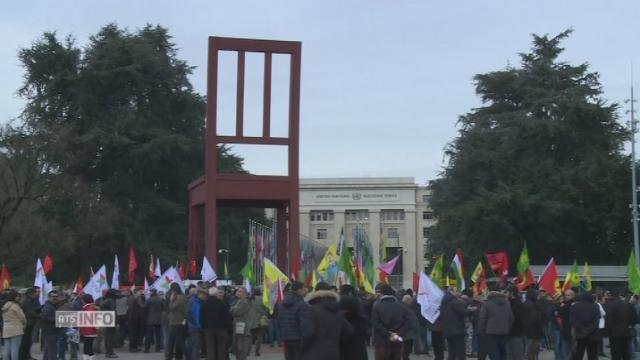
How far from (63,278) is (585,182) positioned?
1023 inches

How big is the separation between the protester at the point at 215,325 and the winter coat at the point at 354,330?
4895 millimetres

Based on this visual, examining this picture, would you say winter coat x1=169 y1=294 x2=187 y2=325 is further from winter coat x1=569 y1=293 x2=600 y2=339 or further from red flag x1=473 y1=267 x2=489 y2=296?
winter coat x1=569 y1=293 x2=600 y2=339

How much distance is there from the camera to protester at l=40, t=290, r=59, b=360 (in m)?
18.2

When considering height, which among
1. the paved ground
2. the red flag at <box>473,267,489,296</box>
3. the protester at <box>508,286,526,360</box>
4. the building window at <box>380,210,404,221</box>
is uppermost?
the building window at <box>380,210,404,221</box>

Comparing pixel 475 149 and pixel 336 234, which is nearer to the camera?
pixel 475 149

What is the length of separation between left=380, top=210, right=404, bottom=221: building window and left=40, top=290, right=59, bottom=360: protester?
8839 cm

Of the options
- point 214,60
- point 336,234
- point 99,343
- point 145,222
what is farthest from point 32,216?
point 336,234

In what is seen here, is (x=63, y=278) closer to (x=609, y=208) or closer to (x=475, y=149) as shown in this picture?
(x=475, y=149)

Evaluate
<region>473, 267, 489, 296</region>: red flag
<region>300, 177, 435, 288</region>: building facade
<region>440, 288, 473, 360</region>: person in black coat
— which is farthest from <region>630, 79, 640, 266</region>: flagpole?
<region>300, 177, 435, 288</region>: building facade

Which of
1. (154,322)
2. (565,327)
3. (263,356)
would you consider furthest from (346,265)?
(154,322)

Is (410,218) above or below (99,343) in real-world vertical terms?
above

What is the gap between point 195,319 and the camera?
1739 cm

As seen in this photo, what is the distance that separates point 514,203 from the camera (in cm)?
4491

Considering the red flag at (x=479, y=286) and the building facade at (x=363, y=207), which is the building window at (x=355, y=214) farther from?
the red flag at (x=479, y=286)
